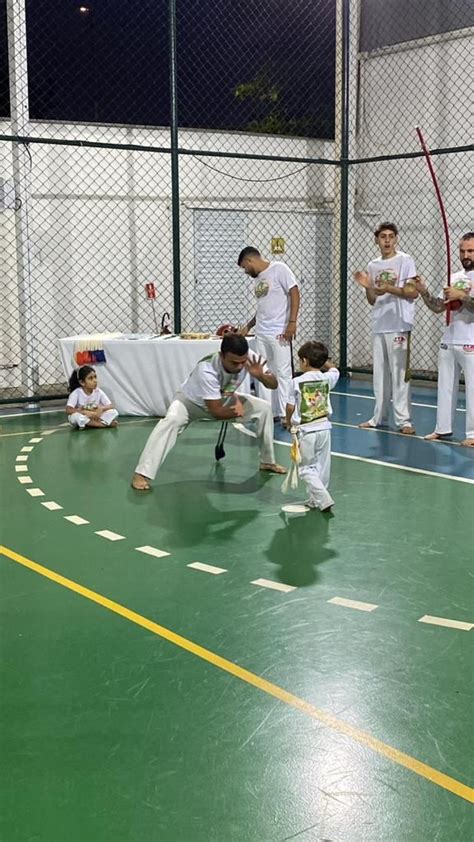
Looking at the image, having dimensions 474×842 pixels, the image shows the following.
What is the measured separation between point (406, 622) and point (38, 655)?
163 centimetres

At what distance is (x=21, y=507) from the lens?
6.14 metres

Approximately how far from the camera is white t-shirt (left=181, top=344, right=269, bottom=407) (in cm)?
634

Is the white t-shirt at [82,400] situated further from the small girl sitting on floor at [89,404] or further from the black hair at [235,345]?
the black hair at [235,345]

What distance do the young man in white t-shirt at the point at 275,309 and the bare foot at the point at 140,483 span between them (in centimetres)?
249

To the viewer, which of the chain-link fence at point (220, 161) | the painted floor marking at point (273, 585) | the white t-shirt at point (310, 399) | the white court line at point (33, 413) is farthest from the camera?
the chain-link fence at point (220, 161)

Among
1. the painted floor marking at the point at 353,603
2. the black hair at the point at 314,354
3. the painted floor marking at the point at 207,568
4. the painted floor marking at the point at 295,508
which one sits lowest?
the painted floor marking at the point at 353,603

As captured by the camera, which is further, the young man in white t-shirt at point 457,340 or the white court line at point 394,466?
the young man in white t-shirt at point 457,340

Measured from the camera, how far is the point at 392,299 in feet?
28.2

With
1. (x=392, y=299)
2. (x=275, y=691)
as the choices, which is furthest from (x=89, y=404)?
(x=275, y=691)

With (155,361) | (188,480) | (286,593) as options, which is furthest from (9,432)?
(286,593)

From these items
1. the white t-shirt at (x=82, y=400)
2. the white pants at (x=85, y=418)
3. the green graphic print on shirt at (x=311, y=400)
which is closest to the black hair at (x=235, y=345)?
the green graphic print on shirt at (x=311, y=400)

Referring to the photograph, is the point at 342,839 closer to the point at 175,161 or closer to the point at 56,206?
the point at 175,161

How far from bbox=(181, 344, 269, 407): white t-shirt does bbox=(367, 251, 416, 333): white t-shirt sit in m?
2.44

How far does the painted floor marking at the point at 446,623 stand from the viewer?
159 inches
